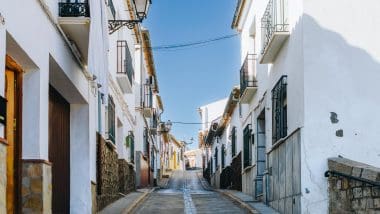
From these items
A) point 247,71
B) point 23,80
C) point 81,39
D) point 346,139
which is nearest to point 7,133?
point 23,80

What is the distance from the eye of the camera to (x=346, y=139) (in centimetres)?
1125

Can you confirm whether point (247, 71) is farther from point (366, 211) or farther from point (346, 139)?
point (366, 211)

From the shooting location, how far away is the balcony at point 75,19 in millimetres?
10109

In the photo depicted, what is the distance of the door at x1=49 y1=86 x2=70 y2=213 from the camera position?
466 inches

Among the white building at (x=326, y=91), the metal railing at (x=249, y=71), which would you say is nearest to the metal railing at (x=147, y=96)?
the metal railing at (x=249, y=71)

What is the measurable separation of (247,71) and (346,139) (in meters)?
7.22

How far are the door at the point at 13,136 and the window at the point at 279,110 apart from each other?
19.4 feet

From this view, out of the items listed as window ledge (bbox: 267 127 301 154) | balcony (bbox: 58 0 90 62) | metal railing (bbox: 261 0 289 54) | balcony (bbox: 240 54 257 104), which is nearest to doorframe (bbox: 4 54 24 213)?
balcony (bbox: 58 0 90 62)

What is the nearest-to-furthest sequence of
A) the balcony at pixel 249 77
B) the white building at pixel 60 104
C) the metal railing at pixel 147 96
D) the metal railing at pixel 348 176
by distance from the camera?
the white building at pixel 60 104, the metal railing at pixel 348 176, the balcony at pixel 249 77, the metal railing at pixel 147 96

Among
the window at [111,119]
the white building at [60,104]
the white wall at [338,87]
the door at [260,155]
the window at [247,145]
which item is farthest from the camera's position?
the window at [247,145]

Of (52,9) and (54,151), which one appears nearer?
(52,9)

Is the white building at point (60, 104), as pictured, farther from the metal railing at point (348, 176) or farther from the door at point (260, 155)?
the metal railing at point (348, 176)

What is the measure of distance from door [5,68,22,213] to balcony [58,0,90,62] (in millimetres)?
1866

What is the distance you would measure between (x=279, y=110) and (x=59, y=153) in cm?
450
